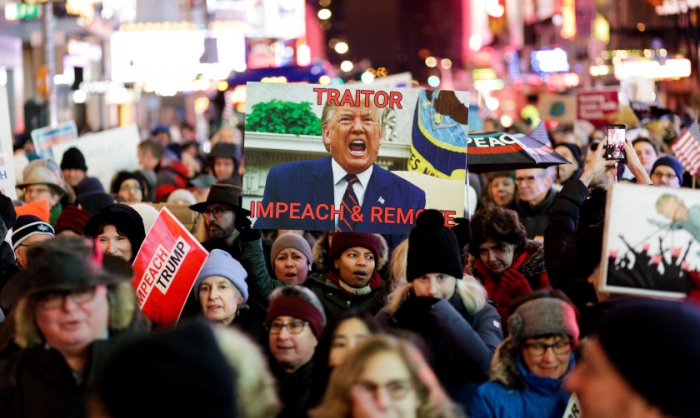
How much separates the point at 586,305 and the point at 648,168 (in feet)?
22.9

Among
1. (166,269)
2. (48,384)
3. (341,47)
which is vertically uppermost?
(341,47)

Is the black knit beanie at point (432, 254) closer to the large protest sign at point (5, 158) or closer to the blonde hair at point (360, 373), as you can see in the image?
the blonde hair at point (360, 373)

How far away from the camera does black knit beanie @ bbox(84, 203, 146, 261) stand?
309 inches

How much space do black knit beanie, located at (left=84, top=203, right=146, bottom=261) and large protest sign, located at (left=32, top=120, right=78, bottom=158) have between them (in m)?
8.80

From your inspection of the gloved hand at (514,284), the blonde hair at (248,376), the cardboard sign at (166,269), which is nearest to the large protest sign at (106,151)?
the cardboard sign at (166,269)

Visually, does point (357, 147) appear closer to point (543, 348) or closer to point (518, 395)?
point (543, 348)

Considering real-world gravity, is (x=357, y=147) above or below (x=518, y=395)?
above

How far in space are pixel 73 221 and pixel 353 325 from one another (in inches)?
169

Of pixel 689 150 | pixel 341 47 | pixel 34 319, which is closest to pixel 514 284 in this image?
pixel 34 319

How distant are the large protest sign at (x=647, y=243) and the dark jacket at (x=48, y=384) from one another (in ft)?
7.68

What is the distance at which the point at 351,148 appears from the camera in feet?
26.4

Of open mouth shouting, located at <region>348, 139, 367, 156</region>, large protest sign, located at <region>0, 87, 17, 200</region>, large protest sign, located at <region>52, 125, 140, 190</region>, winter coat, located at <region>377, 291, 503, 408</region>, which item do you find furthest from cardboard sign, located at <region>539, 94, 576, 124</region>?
winter coat, located at <region>377, 291, 503, 408</region>

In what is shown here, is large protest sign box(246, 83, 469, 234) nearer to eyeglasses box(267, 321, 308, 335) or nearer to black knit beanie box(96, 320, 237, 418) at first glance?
eyeglasses box(267, 321, 308, 335)

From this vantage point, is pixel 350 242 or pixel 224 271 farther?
pixel 350 242
